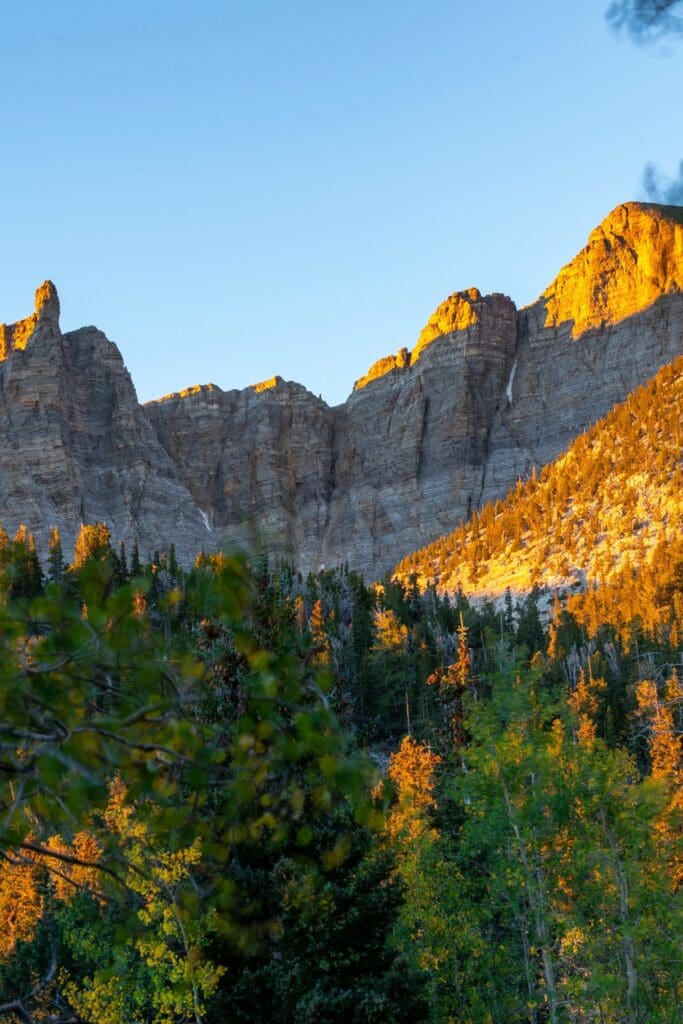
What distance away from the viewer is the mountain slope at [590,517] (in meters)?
130

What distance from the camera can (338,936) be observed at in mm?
18797

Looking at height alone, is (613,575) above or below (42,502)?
below

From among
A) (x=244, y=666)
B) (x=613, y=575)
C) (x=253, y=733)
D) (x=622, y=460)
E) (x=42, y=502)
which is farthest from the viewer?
(x=42, y=502)

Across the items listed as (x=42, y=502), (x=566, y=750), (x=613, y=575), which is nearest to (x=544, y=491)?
(x=613, y=575)

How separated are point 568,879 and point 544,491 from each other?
136m

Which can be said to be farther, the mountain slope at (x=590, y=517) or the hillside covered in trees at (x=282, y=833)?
the mountain slope at (x=590, y=517)

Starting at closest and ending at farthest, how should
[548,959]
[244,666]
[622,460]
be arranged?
[244,666] < [548,959] < [622,460]

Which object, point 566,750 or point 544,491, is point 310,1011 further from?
point 544,491

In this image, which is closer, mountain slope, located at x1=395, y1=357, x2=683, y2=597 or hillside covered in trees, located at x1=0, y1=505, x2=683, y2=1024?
hillside covered in trees, located at x1=0, y1=505, x2=683, y2=1024

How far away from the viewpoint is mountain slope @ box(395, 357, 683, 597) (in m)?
130

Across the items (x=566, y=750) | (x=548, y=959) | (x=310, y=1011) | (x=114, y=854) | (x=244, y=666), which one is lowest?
(x=548, y=959)

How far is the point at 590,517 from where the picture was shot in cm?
14238

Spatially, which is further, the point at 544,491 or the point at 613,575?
the point at 544,491

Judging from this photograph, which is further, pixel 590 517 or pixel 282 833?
pixel 590 517
